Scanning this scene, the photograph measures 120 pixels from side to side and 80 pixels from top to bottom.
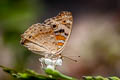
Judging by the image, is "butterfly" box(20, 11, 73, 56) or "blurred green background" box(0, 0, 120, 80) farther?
"blurred green background" box(0, 0, 120, 80)

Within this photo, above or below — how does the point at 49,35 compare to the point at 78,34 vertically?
below

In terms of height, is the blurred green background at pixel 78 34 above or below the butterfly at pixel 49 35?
above

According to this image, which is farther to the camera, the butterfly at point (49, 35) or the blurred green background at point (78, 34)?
the blurred green background at point (78, 34)

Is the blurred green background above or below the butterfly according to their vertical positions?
above

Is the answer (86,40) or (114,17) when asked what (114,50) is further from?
(114,17)
